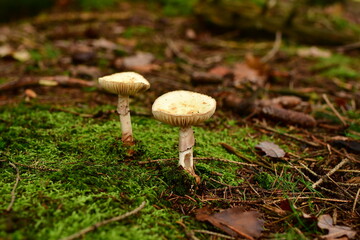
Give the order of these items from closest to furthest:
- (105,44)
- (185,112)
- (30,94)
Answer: (185,112) < (30,94) < (105,44)

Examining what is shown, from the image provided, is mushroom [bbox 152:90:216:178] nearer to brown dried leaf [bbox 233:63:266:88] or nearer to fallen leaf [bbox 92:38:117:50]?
brown dried leaf [bbox 233:63:266:88]

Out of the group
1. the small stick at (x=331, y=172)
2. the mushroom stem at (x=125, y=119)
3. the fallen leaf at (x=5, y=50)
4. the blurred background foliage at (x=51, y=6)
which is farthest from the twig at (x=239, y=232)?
the blurred background foliage at (x=51, y=6)

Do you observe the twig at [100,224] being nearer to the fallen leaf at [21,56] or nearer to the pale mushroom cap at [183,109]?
the pale mushroom cap at [183,109]

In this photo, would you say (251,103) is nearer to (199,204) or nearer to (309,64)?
(199,204)

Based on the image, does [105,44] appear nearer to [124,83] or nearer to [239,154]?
[124,83]

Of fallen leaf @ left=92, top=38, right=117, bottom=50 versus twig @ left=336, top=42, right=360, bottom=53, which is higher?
fallen leaf @ left=92, top=38, right=117, bottom=50

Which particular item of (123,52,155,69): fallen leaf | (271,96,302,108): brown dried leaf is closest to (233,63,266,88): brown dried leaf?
(271,96,302,108): brown dried leaf

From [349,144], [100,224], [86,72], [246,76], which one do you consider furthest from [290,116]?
[86,72]
